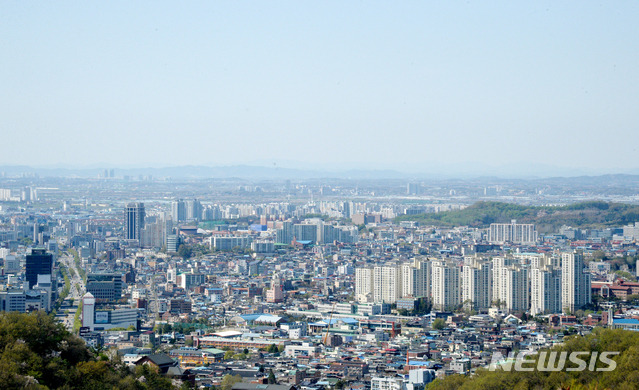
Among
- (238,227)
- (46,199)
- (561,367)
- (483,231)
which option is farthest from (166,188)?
(561,367)

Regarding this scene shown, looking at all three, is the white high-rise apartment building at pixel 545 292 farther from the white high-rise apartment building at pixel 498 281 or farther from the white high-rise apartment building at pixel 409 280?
the white high-rise apartment building at pixel 409 280

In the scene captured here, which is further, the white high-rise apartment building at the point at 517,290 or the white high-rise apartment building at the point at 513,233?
the white high-rise apartment building at the point at 513,233

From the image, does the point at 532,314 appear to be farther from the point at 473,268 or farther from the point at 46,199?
the point at 46,199

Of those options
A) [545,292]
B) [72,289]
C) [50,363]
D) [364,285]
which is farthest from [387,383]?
[72,289]

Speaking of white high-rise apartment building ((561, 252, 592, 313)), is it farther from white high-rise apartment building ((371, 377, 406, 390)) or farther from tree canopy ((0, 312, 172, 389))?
tree canopy ((0, 312, 172, 389))

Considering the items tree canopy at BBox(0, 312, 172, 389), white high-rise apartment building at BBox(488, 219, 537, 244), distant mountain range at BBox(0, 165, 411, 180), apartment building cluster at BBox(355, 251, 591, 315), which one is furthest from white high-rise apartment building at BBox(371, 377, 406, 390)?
distant mountain range at BBox(0, 165, 411, 180)

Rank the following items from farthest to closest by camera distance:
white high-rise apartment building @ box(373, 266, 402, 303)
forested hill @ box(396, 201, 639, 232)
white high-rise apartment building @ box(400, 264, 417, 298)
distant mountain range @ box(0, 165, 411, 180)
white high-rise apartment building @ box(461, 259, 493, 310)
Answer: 1. distant mountain range @ box(0, 165, 411, 180)
2. forested hill @ box(396, 201, 639, 232)
3. white high-rise apartment building @ box(373, 266, 402, 303)
4. white high-rise apartment building @ box(400, 264, 417, 298)
5. white high-rise apartment building @ box(461, 259, 493, 310)

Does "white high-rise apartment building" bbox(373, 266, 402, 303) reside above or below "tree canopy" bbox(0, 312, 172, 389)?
below

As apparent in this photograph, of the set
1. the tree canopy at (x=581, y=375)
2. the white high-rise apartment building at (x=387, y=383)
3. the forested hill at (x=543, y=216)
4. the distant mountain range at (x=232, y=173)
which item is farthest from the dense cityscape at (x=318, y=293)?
the distant mountain range at (x=232, y=173)
